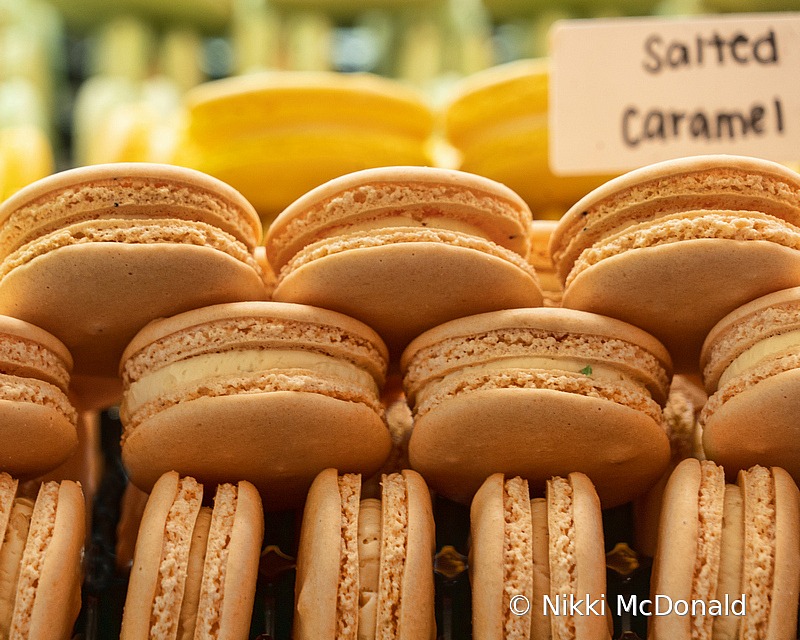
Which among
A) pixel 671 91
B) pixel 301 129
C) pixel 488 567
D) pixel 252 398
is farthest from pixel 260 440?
pixel 671 91

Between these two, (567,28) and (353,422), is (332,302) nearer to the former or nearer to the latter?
(353,422)

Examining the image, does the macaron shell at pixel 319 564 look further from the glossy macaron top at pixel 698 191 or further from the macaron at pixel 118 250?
the glossy macaron top at pixel 698 191

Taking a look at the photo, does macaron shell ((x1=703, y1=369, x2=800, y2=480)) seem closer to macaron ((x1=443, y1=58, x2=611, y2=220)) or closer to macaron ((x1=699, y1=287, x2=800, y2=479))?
macaron ((x1=699, y1=287, x2=800, y2=479))

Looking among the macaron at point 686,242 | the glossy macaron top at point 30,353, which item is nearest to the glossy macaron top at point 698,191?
the macaron at point 686,242

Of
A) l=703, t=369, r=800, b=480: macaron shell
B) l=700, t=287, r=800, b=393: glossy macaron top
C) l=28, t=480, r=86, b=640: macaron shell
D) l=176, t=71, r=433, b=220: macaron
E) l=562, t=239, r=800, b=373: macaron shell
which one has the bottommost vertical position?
l=28, t=480, r=86, b=640: macaron shell

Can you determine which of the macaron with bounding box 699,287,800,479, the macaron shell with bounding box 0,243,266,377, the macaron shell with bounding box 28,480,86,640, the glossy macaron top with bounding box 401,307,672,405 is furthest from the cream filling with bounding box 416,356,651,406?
the macaron shell with bounding box 28,480,86,640

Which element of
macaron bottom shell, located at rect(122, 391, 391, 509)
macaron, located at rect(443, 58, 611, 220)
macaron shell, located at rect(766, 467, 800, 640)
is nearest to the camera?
macaron shell, located at rect(766, 467, 800, 640)
